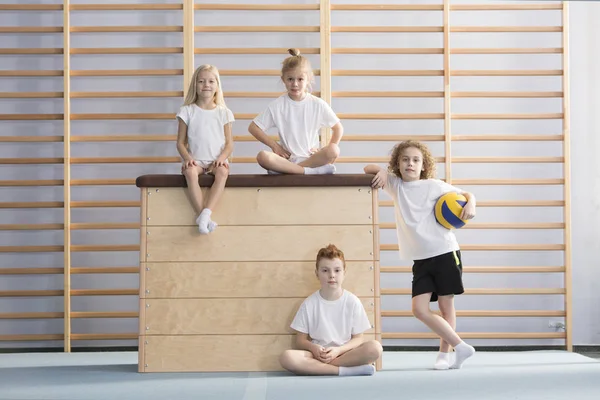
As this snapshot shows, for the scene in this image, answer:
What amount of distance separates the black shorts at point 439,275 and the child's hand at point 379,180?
1.43ft

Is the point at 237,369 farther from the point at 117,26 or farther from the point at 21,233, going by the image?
the point at 117,26

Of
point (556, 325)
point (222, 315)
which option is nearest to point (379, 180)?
point (222, 315)

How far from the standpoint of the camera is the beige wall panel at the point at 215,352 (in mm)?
3629

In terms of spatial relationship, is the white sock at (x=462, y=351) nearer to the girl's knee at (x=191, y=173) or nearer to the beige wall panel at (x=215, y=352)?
the beige wall panel at (x=215, y=352)

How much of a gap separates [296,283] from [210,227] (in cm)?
48

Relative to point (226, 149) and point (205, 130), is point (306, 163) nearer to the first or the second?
point (226, 149)

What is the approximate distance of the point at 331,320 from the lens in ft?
11.7

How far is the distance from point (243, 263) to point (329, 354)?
59 centimetres

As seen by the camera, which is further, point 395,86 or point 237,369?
point 395,86

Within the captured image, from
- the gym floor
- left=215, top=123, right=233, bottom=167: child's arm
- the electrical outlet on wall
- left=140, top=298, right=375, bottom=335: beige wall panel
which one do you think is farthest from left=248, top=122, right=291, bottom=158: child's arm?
the electrical outlet on wall

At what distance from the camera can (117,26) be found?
15.6 ft

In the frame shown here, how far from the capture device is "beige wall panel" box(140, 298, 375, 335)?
3643 millimetres

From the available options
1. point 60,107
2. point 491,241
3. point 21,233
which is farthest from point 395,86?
point 21,233

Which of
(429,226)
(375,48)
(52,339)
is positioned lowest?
(52,339)
